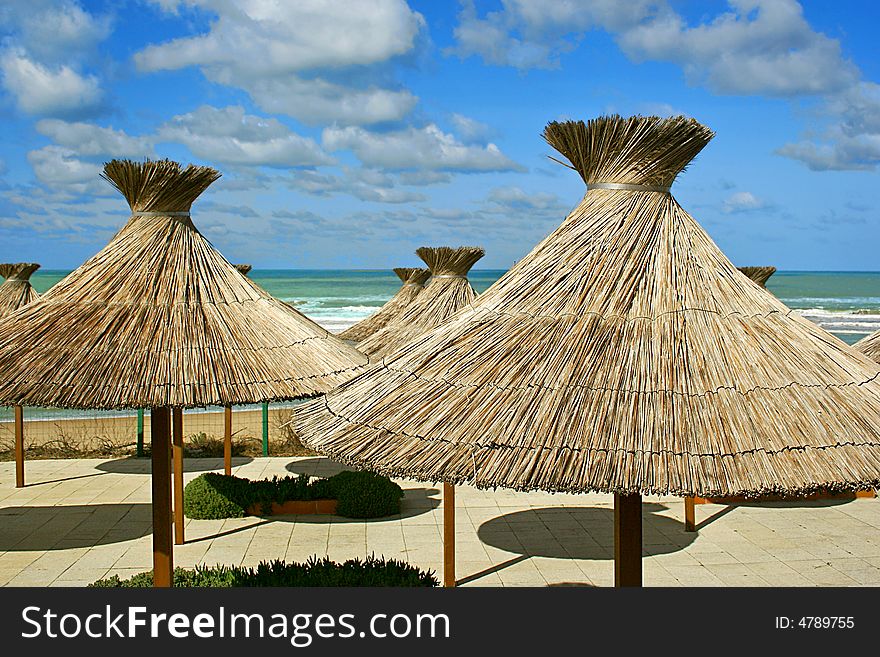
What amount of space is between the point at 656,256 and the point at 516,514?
21.4 feet

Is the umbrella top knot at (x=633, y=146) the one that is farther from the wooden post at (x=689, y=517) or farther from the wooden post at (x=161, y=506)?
the wooden post at (x=689, y=517)

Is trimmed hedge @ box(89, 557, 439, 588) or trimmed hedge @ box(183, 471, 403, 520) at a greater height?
→ trimmed hedge @ box(89, 557, 439, 588)

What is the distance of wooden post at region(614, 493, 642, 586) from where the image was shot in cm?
414

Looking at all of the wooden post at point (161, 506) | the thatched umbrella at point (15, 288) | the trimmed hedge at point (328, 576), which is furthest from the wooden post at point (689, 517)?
the thatched umbrella at point (15, 288)

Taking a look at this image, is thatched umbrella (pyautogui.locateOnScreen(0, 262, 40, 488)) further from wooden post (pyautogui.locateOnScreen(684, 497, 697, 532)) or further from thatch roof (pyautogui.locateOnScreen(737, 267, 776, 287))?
thatch roof (pyautogui.locateOnScreen(737, 267, 776, 287))

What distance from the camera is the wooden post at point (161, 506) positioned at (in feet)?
19.7

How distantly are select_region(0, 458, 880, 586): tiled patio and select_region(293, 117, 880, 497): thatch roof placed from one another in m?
4.26

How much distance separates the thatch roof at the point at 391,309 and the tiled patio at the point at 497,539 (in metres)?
3.92

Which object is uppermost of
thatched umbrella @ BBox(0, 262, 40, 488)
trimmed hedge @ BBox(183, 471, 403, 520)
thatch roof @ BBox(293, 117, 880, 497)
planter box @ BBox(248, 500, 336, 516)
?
thatched umbrella @ BBox(0, 262, 40, 488)

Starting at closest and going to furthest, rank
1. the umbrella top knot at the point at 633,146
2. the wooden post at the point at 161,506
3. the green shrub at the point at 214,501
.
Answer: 1. the umbrella top knot at the point at 633,146
2. the wooden post at the point at 161,506
3. the green shrub at the point at 214,501

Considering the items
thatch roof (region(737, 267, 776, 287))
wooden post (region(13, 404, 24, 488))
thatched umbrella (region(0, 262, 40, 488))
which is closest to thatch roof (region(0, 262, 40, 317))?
thatched umbrella (region(0, 262, 40, 488))

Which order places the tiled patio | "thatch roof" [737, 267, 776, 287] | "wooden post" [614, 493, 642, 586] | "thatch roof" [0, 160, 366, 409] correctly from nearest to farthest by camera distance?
1. "wooden post" [614, 493, 642, 586]
2. "thatch roof" [0, 160, 366, 409]
3. the tiled patio
4. "thatch roof" [737, 267, 776, 287]

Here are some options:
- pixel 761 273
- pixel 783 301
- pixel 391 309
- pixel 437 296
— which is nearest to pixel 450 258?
pixel 437 296

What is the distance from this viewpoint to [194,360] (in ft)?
18.5
